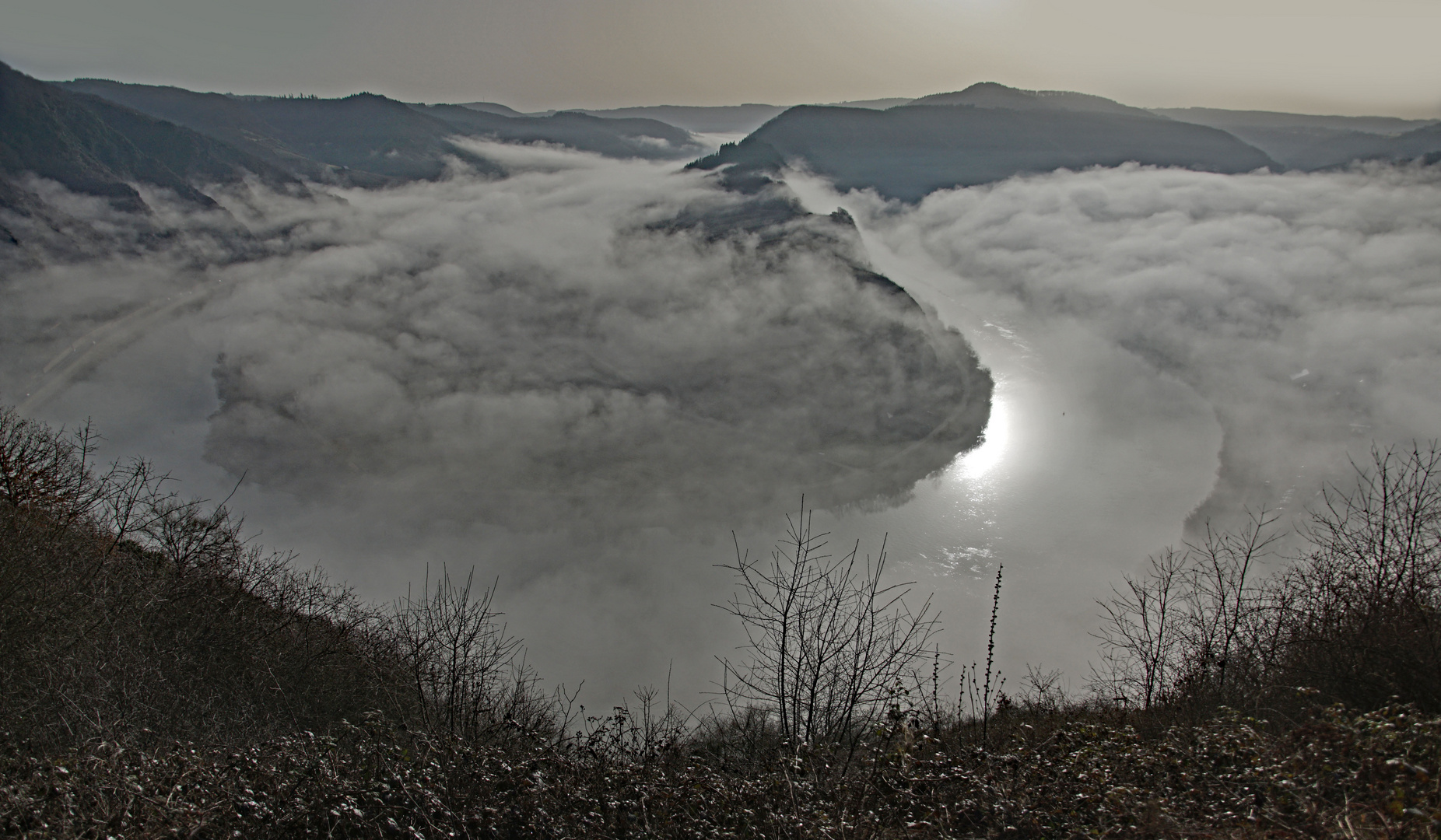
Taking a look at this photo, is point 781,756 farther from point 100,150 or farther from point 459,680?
point 100,150

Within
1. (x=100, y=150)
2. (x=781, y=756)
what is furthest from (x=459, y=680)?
(x=100, y=150)

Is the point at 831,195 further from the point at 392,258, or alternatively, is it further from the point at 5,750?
the point at 5,750

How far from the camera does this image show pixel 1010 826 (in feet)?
21.0

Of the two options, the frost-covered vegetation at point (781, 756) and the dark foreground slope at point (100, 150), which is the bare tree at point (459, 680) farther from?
the dark foreground slope at point (100, 150)

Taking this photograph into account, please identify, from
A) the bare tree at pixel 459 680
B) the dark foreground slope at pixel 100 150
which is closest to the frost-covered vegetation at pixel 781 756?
the bare tree at pixel 459 680

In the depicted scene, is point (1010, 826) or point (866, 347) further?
point (866, 347)

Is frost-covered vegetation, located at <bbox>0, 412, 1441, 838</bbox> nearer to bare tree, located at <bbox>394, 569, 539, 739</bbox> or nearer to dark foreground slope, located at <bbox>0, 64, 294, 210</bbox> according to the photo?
bare tree, located at <bbox>394, 569, 539, 739</bbox>

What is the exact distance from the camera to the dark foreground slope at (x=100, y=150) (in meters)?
119

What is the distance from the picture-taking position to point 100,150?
140 m

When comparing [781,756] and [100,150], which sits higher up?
[100,150]

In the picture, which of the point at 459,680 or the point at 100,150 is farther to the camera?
the point at 100,150

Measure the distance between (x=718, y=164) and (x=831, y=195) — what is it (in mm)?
25618

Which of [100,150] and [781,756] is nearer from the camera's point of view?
[781,756]

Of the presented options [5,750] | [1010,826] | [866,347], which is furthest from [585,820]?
[866,347]
